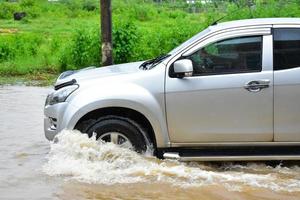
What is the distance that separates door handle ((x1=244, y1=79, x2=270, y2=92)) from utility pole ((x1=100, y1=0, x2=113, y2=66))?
6.07m

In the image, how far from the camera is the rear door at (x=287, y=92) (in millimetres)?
6684

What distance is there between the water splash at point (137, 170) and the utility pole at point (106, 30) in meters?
5.51

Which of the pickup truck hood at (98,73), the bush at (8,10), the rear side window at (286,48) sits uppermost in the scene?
the bush at (8,10)

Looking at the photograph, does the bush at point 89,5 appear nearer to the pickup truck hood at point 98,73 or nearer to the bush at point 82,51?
the bush at point 82,51

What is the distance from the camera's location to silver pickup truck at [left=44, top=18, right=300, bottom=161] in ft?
22.0

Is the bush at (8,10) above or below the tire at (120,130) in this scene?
above

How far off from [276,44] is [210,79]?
0.86m

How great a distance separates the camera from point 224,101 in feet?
22.1

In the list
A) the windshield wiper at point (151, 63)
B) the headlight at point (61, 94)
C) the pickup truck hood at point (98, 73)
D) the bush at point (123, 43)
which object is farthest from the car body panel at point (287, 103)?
the bush at point (123, 43)

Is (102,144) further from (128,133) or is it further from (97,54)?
(97,54)

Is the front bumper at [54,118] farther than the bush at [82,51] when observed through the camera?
No

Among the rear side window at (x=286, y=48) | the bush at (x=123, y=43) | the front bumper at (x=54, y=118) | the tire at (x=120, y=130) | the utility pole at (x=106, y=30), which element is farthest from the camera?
the bush at (x=123, y=43)

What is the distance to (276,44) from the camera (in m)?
6.88

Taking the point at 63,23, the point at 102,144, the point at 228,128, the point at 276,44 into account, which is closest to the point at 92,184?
the point at 102,144
